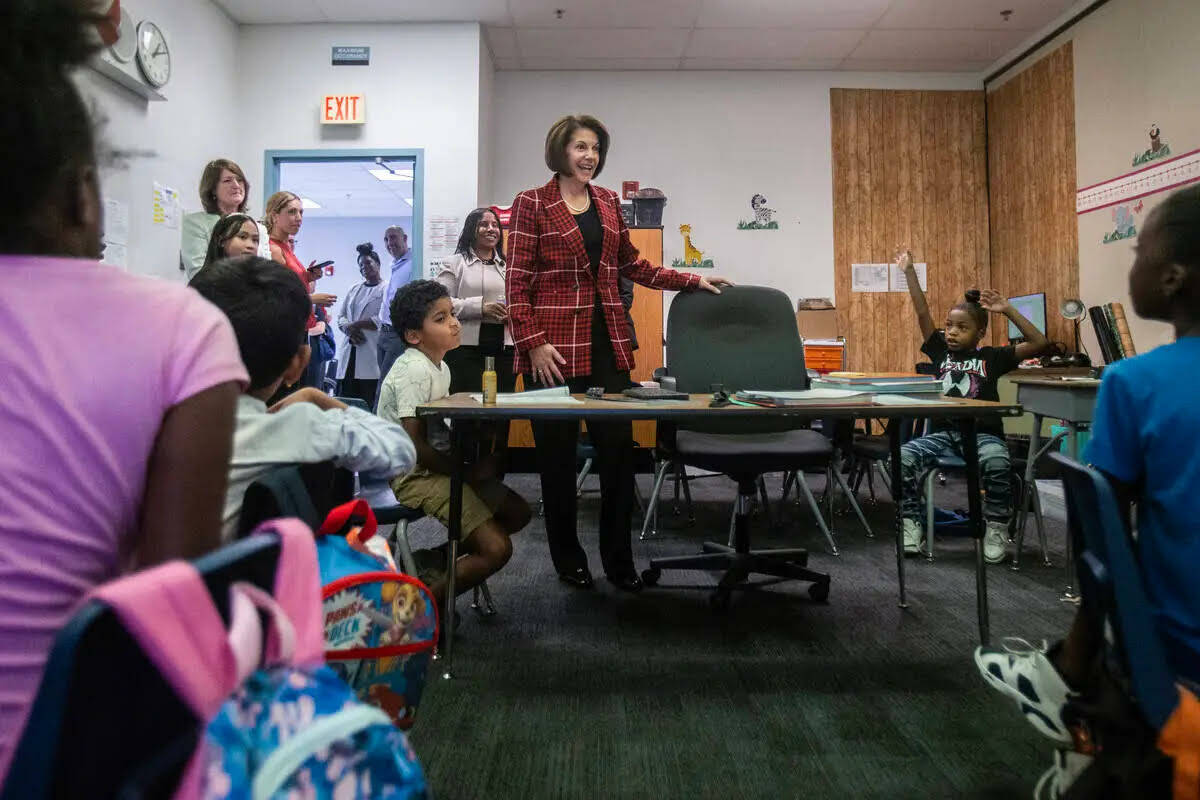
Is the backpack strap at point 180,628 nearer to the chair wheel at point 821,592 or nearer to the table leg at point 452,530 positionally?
the table leg at point 452,530

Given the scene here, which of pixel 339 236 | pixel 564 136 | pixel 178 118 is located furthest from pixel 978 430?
pixel 339 236

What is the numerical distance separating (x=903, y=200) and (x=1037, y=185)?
0.95 metres

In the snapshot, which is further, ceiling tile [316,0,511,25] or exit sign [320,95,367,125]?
exit sign [320,95,367,125]

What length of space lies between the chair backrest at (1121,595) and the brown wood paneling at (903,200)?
5.31 m

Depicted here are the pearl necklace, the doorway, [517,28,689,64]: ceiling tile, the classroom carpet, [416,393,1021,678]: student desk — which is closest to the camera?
the classroom carpet

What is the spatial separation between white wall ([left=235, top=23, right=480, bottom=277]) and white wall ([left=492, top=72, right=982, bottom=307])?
0.95 metres

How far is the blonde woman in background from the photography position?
327cm

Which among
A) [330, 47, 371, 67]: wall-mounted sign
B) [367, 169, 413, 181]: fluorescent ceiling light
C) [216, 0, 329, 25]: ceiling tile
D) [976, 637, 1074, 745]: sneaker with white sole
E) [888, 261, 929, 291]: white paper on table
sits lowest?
[976, 637, 1074, 745]: sneaker with white sole

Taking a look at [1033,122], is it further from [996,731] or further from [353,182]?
[353,182]

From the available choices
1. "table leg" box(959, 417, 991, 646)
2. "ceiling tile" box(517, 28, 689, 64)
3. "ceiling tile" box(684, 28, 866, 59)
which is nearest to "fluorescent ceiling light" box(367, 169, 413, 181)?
"ceiling tile" box(517, 28, 689, 64)

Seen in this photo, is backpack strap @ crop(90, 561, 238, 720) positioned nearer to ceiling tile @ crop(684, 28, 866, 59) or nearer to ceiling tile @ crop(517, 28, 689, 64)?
ceiling tile @ crop(517, 28, 689, 64)

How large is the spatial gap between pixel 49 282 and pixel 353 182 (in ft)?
28.4

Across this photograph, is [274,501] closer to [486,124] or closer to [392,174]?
[486,124]

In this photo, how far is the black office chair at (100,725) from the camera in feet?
1.23
